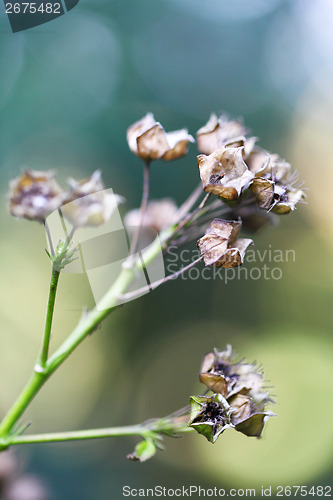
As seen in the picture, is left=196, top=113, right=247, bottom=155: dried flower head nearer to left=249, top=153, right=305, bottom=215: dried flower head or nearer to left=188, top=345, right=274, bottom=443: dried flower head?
left=249, top=153, right=305, bottom=215: dried flower head

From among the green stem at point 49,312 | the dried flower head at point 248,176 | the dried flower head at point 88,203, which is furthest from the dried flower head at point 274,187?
the green stem at point 49,312

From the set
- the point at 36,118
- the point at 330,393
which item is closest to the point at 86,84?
the point at 36,118

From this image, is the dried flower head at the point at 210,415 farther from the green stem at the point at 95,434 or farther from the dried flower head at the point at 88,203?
the dried flower head at the point at 88,203

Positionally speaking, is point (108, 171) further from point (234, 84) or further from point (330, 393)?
point (330, 393)

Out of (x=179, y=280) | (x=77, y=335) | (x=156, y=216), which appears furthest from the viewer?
(x=179, y=280)

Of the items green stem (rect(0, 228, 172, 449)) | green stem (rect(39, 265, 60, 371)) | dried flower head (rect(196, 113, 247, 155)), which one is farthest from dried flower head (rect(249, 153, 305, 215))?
green stem (rect(39, 265, 60, 371))

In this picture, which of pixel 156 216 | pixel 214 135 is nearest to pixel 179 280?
pixel 156 216

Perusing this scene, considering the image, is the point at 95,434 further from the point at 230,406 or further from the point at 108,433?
the point at 230,406
